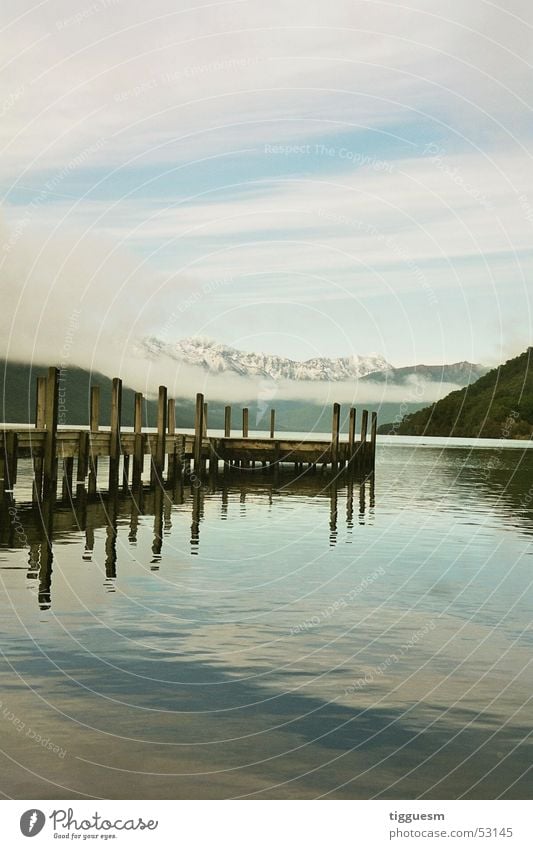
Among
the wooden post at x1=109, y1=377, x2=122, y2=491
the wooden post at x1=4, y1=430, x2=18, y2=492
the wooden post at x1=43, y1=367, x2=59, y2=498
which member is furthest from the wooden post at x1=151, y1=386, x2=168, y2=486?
the wooden post at x1=4, y1=430, x2=18, y2=492

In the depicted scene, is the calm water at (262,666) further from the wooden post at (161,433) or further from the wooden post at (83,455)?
the wooden post at (161,433)

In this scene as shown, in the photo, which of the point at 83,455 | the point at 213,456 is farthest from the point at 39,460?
the point at 213,456

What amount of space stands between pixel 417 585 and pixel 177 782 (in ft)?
42.2

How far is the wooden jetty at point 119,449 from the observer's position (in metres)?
35.6

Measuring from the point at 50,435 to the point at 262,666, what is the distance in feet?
72.7

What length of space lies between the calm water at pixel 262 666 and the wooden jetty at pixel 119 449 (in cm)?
578

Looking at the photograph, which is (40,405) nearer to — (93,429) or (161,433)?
(93,429)

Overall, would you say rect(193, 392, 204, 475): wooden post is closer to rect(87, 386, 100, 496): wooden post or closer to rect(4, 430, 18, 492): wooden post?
rect(87, 386, 100, 496): wooden post

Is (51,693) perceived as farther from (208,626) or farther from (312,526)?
(312,526)

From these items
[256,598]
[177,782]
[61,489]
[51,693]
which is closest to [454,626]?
[256,598]

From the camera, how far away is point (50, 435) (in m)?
35.6

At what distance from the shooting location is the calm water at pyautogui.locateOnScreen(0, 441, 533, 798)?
1067cm

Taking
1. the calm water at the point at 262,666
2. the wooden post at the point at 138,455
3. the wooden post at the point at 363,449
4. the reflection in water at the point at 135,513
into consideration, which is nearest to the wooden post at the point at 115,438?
the reflection in water at the point at 135,513

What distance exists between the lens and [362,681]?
1416 centimetres
